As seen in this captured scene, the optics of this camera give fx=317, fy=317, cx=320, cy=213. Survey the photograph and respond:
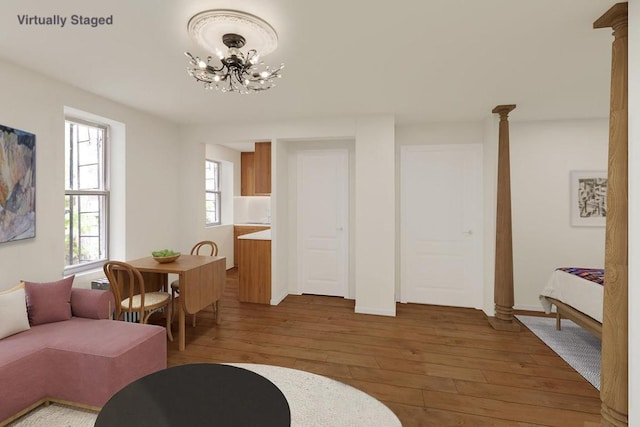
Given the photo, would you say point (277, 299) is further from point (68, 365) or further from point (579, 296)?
point (579, 296)

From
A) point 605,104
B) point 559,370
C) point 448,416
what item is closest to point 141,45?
point 448,416

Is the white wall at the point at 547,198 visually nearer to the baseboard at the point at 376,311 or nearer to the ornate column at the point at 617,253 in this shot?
the baseboard at the point at 376,311

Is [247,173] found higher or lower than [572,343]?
higher

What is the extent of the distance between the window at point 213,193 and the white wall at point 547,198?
5173 mm

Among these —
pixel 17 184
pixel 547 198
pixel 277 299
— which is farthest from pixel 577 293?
pixel 17 184

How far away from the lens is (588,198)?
4105 millimetres

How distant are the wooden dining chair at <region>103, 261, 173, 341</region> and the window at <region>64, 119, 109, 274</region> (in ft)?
2.05

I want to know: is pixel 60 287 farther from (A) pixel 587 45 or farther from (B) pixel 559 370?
(A) pixel 587 45

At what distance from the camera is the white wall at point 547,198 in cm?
410

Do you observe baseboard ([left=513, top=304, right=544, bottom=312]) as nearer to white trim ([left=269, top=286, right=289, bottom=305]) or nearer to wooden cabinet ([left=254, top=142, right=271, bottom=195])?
white trim ([left=269, top=286, right=289, bottom=305])

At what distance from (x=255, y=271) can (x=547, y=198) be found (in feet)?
13.3

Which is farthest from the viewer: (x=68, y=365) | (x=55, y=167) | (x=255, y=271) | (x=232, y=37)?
(x=255, y=271)

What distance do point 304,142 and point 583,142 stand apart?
12.2 ft

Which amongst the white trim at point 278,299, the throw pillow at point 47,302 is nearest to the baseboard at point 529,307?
the white trim at point 278,299
